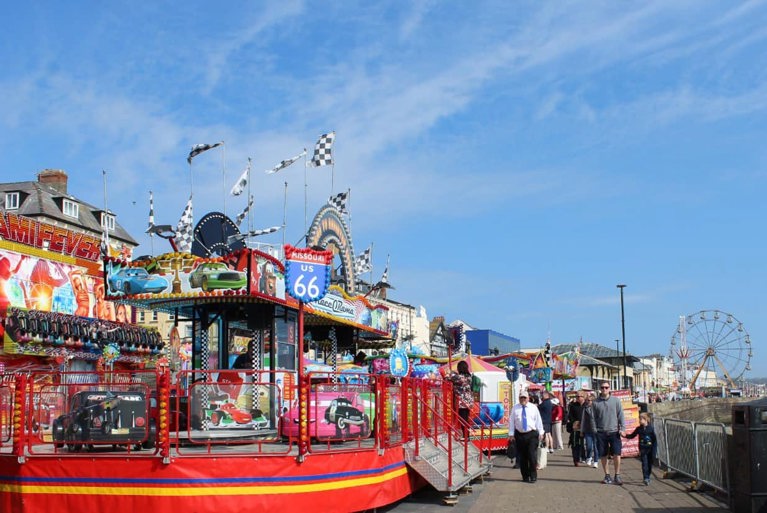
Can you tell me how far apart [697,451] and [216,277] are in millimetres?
9550

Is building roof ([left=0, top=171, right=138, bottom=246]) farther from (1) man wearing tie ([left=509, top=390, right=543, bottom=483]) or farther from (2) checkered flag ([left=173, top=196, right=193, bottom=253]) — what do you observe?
(1) man wearing tie ([left=509, top=390, right=543, bottom=483])

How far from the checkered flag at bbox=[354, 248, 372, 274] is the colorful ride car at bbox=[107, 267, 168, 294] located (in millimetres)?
9406

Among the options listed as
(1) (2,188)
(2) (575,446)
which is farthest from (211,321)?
(1) (2,188)

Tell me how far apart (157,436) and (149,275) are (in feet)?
19.4

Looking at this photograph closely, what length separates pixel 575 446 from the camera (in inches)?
824

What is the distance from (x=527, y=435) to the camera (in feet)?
55.7

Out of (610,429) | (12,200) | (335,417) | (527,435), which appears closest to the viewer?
(335,417)

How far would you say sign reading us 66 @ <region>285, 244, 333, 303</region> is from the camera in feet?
39.9

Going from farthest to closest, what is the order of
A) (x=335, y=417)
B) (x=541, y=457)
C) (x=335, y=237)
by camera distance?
(x=335, y=237)
(x=541, y=457)
(x=335, y=417)

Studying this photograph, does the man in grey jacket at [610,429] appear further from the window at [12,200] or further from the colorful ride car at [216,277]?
the window at [12,200]

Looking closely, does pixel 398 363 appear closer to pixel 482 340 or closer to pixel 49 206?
pixel 49 206

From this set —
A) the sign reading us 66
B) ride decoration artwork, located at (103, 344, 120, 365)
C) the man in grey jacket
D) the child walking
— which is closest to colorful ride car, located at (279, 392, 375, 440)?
the sign reading us 66

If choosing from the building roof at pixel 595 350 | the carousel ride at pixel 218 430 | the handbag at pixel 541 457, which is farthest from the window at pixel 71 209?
the building roof at pixel 595 350

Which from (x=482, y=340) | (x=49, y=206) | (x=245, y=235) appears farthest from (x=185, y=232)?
(x=482, y=340)
